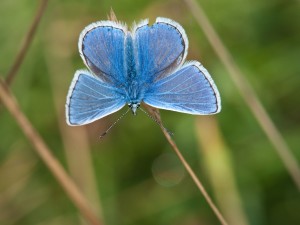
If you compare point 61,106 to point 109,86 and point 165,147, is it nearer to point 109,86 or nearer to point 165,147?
point 165,147

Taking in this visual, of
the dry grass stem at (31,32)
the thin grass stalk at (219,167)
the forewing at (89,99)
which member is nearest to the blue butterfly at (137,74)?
the forewing at (89,99)

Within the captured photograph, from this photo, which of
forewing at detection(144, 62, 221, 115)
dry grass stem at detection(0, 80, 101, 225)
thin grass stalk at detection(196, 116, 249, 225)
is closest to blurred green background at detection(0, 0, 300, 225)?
thin grass stalk at detection(196, 116, 249, 225)

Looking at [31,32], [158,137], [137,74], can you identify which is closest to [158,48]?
[137,74]

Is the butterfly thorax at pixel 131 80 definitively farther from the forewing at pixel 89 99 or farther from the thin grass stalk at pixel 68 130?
the thin grass stalk at pixel 68 130

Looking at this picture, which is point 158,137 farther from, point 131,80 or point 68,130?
point 131,80

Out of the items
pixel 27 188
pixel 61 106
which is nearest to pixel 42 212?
pixel 27 188
